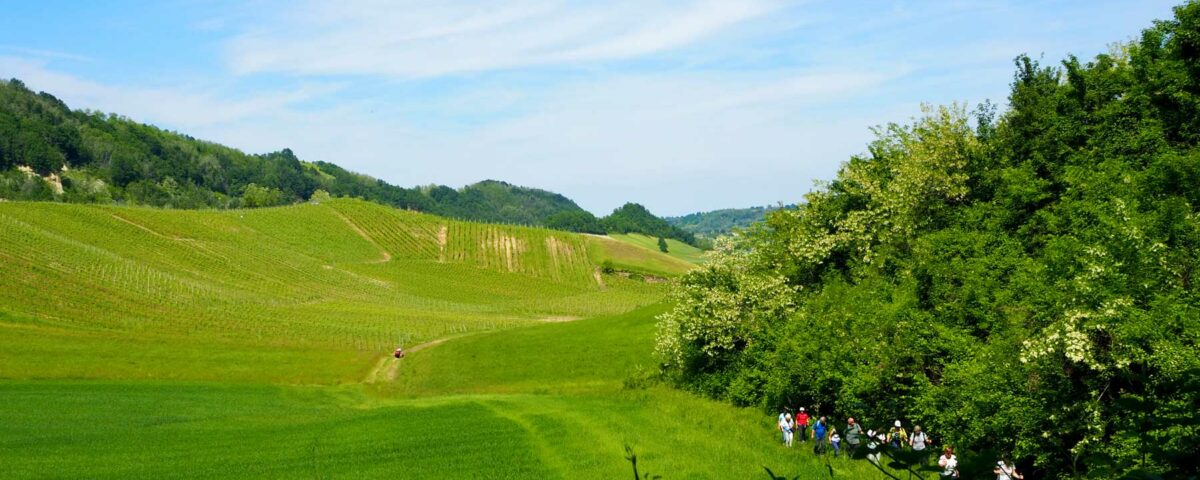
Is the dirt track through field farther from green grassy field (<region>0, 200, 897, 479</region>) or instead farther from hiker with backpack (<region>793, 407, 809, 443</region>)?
hiker with backpack (<region>793, 407, 809, 443</region>)

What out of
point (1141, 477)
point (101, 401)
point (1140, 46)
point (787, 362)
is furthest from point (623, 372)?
point (1141, 477)

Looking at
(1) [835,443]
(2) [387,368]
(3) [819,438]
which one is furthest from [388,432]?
(2) [387,368]

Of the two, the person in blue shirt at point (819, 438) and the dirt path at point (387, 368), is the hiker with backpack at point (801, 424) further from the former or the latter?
the dirt path at point (387, 368)

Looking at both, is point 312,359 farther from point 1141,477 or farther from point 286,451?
point 1141,477

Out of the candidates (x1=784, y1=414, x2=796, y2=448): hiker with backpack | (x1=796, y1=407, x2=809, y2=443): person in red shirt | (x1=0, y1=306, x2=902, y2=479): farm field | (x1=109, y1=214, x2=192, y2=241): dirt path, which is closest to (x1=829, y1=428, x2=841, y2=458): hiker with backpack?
(x1=0, y1=306, x2=902, y2=479): farm field

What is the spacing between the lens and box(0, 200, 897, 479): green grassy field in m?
43.1

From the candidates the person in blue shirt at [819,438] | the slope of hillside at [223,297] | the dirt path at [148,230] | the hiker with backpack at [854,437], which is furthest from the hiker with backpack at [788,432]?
the dirt path at [148,230]

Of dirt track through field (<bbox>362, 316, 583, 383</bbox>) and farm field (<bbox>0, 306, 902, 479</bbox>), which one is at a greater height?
farm field (<bbox>0, 306, 902, 479</bbox>)

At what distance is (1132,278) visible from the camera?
30.9m

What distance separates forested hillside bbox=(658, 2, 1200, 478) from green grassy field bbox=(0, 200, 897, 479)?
16.2 ft

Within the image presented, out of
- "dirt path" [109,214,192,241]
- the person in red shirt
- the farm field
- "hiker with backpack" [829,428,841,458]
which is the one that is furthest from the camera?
"dirt path" [109,214,192,241]

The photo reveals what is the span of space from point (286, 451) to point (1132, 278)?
4024cm

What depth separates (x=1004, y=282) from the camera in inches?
1645

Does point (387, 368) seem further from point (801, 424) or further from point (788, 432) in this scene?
point (801, 424)
